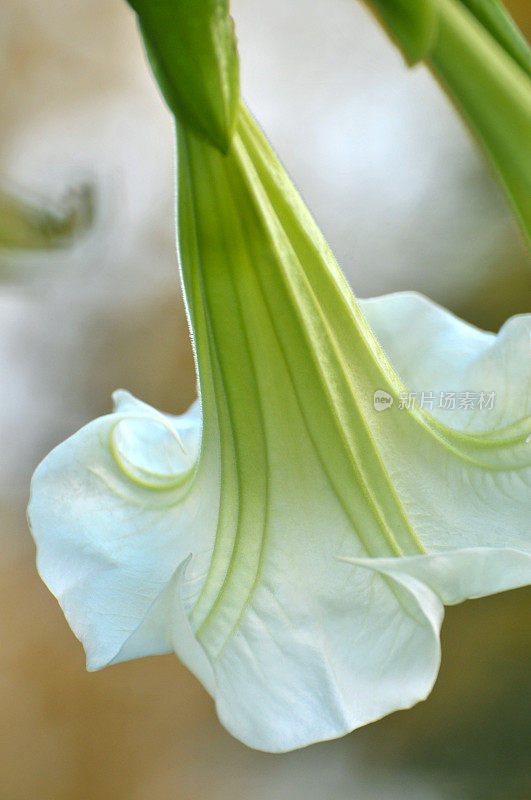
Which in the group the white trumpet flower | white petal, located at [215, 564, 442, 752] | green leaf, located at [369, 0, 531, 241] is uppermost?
green leaf, located at [369, 0, 531, 241]

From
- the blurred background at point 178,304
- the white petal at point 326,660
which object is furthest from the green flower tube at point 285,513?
the blurred background at point 178,304

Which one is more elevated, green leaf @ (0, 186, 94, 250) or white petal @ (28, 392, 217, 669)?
green leaf @ (0, 186, 94, 250)

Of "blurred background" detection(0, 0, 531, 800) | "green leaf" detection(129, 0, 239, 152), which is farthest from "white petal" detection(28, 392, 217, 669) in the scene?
"blurred background" detection(0, 0, 531, 800)

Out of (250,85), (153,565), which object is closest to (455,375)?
(153,565)

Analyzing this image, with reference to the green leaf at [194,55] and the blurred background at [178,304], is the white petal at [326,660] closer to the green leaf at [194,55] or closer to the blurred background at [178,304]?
the green leaf at [194,55]

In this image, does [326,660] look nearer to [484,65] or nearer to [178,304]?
[484,65]

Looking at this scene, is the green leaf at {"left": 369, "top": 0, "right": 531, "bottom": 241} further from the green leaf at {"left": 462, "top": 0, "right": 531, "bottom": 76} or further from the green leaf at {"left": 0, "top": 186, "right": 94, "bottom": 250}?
the green leaf at {"left": 0, "top": 186, "right": 94, "bottom": 250}

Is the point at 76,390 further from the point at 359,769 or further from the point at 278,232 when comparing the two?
the point at 278,232
